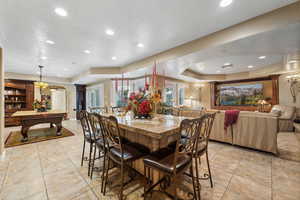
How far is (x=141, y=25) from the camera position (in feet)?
7.84

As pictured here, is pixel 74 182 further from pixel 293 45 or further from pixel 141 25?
pixel 293 45

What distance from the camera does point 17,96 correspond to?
649 centimetres

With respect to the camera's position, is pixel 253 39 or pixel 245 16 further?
pixel 253 39

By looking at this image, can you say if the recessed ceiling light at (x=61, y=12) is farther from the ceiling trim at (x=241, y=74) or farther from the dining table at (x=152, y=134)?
the ceiling trim at (x=241, y=74)

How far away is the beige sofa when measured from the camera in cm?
265

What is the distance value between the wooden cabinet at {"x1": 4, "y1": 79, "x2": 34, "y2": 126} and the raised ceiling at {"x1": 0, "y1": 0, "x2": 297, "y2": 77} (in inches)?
157

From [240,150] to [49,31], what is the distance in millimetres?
5058

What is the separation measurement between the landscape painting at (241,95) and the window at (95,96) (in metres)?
7.72

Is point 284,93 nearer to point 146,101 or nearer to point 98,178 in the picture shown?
point 146,101

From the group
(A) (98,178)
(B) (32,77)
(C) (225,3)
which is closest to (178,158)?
(A) (98,178)

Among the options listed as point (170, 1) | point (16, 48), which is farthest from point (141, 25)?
point (16, 48)

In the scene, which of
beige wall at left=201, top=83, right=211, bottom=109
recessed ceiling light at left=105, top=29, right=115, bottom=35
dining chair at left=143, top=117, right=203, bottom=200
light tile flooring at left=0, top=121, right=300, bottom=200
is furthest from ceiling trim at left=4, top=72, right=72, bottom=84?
beige wall at left=201, top=83, right=211, bottom=109

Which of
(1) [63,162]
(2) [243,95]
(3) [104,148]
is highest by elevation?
(2) [243,95]

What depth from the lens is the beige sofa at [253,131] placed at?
2.65 metres
